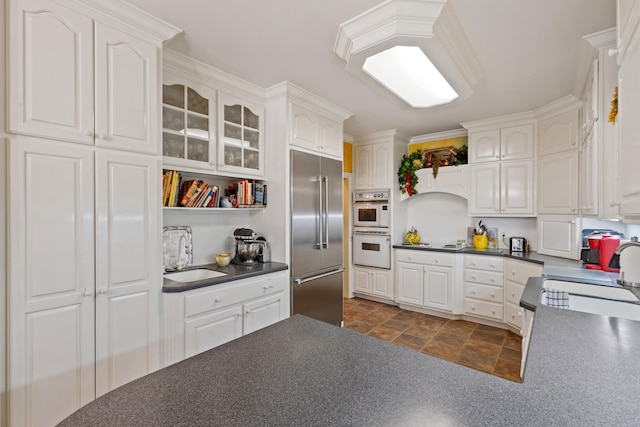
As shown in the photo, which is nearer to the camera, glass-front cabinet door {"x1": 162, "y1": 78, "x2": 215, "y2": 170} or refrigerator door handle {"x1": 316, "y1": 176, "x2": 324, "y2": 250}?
glass-front cabinet door {"x1": 162, "y1": 78, "x2": 215, "y2": 170}

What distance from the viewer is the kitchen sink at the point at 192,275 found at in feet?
8.05

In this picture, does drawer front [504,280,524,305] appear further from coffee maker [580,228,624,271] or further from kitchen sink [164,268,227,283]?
kitchen sink [164,268,227,283]

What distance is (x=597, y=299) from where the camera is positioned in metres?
1.79

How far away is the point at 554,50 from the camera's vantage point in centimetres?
218

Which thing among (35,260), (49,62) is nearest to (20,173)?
(35,260)

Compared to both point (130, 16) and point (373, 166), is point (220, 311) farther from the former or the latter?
point (373, 166)

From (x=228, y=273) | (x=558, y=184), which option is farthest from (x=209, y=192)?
(x=558, y=184)

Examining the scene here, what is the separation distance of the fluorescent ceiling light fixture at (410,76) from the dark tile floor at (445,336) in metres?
2.48

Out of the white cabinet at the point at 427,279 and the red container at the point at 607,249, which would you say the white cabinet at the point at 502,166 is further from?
the red container at the point at 607,249

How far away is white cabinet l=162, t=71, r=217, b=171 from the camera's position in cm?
227

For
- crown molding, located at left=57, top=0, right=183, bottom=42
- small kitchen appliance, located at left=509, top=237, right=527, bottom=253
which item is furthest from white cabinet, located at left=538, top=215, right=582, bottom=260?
crown molding, located at left=57, top=0, right=183, bottom=42

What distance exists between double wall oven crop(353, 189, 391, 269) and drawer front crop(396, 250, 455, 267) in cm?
20

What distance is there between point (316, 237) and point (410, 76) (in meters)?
1.71

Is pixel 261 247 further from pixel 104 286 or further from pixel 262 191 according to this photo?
pixel 104 286
